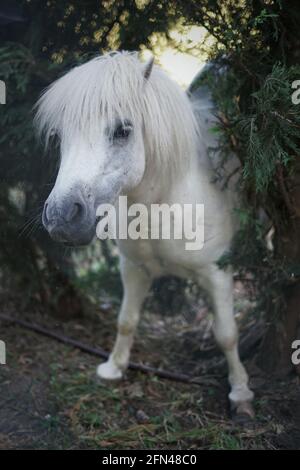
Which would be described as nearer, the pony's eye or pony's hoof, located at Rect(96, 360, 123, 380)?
the pony's eye

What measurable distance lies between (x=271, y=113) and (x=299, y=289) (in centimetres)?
95

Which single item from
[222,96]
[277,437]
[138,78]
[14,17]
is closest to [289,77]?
[222,96]

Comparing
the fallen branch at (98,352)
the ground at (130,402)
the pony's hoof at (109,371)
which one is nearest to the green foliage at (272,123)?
the ground at (130,402)

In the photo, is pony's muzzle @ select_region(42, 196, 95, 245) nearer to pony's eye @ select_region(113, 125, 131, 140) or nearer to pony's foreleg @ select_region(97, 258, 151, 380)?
pony's eye @ select_region(113, 125, 131, 140)

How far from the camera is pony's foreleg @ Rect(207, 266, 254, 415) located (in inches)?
102

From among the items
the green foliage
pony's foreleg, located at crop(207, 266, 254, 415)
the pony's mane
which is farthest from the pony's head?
pony's foreleg, located at crop(207, 266, 254, 415)

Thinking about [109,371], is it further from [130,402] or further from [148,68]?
[148,68]

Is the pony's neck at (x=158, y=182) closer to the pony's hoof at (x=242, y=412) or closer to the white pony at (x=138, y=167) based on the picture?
the white pony at (x=138, y=167)

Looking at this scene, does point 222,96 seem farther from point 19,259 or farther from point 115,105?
point 19,259

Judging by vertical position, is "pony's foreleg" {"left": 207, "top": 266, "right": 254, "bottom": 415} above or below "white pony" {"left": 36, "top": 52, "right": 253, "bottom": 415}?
below

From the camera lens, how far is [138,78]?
2.12m

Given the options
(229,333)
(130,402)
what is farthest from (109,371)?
(229,333)

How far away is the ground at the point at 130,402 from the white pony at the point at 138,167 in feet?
0.49

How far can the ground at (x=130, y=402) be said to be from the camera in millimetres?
2406
